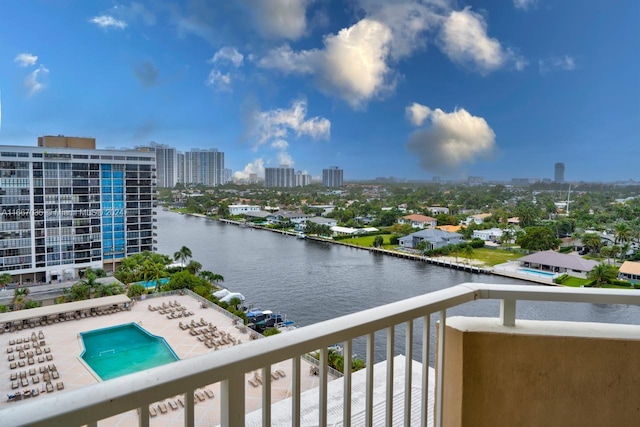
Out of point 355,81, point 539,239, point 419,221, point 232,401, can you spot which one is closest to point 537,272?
point 539,239

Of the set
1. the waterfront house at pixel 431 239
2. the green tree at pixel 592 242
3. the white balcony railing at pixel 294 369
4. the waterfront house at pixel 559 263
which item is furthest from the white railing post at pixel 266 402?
the waterfront house at pixel 431 239

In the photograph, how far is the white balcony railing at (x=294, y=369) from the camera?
0.33m

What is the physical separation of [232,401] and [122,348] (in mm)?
4892

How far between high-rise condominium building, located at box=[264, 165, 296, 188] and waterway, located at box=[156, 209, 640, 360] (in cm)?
362

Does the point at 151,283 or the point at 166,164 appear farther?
the point at 166,164

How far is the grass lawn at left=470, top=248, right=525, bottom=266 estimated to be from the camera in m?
6.61

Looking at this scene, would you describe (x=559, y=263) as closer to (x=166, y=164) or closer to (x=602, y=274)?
(x=602, y=274)

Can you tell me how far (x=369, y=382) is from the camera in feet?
2.01

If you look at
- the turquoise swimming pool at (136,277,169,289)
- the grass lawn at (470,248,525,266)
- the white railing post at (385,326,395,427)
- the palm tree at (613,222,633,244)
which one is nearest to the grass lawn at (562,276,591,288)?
the palm tree at (613,222,633,244)

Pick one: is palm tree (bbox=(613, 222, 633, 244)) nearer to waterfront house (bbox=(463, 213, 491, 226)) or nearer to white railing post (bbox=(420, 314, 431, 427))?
waterfront house (bbox=(463, 213, 491, 226))

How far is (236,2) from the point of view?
254 inches

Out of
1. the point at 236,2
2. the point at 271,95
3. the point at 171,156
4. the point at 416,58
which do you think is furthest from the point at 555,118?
the point at 171,156

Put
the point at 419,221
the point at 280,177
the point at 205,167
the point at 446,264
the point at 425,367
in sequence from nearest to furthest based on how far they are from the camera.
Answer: the point at 425,367
the point at 446,264
the point at 419,221
the point at 205,167
the point at 280,177

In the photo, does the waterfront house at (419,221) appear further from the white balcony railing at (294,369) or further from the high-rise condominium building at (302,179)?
the white balcony railing at (294,369)
